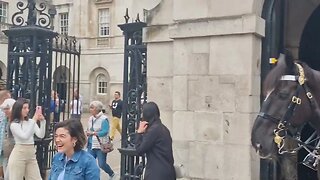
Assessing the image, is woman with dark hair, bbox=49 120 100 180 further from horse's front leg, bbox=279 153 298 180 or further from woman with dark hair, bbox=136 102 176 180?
horse's front leg, bbox=279 153 298 180

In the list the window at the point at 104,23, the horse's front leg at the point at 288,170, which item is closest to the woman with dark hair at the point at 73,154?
the horse's front leg at the point at 288,170

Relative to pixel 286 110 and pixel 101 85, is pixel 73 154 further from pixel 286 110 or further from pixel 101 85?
pixel 101 85

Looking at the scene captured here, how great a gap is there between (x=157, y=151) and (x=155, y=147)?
5 cm

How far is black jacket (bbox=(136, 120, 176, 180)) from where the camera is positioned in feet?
17.7

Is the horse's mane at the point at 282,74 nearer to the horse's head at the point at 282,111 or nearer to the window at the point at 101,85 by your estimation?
the horse's head at the point at 282,111

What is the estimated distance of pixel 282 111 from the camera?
163 inches

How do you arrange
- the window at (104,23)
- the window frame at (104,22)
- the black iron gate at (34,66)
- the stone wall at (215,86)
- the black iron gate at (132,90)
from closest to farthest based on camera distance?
the stone wall at (215,86) < the black iron gate at (132,90) < the black iron gate at (34,66) < the window frame at (104,22) < the window at (104,23)

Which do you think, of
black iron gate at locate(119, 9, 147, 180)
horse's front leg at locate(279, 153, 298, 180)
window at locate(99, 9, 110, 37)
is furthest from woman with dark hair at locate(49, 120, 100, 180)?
window at locate(99, 9, 110, 37)

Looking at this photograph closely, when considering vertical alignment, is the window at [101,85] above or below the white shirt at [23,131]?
above

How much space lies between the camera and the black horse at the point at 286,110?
4.12m

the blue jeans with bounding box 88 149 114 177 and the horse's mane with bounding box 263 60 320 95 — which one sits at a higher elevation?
the horse's mane with bounding box 263 60 320 95

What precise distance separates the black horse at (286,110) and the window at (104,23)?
108ft

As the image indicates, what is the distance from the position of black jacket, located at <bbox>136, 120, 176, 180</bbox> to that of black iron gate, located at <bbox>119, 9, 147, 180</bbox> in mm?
1837

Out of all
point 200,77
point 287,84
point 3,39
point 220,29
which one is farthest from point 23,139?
point 3,39
